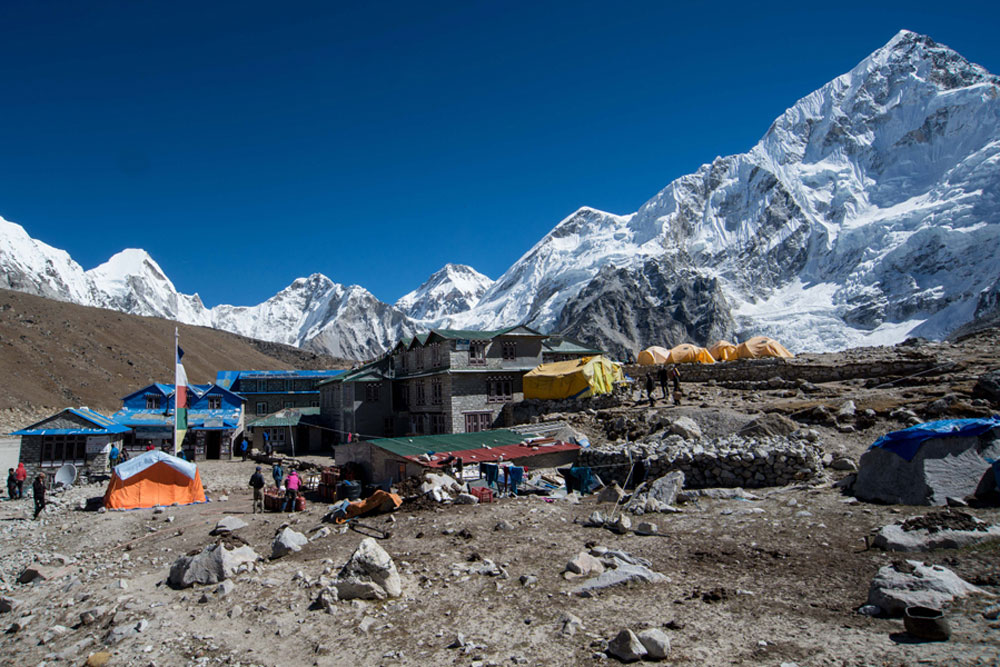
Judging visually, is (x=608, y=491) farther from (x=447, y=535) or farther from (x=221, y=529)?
(x=221, y=529)

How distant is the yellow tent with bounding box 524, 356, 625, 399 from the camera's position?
102 feet

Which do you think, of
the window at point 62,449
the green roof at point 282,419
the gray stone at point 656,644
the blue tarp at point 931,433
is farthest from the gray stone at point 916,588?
the green roof at point 282,419

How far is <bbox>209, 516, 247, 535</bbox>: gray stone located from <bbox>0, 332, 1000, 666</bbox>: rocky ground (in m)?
0.32

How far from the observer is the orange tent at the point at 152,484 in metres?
21.5

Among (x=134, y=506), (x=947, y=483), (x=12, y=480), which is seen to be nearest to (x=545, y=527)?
(x=947, y=483)

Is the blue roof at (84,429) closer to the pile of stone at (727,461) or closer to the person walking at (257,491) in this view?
the person walking at (257,491)

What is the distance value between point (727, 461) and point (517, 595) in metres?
9.44

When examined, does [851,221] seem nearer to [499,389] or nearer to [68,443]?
[499,389]

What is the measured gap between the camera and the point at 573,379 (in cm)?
3203

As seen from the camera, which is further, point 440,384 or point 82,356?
point 82,356

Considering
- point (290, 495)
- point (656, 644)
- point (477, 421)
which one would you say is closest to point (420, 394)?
point (477, 421)

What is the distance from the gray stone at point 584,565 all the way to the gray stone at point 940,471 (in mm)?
7104

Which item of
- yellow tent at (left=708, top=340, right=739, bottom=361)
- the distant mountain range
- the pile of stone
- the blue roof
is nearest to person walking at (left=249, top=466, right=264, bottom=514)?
the pile of stone

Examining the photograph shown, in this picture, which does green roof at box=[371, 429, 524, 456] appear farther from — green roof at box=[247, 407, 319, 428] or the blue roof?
green roof at box=[247, 407, 319, 428]
